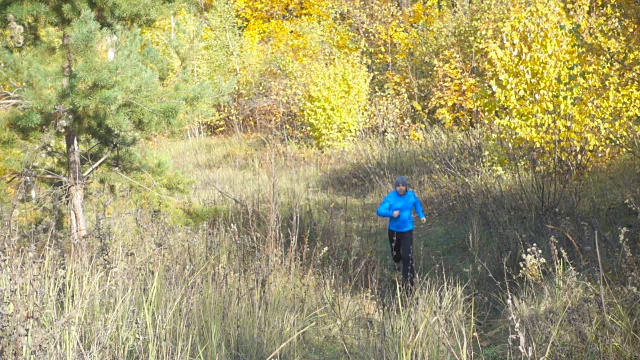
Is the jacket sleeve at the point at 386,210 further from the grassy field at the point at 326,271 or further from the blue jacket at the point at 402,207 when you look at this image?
the grassy field at the point at 326,271

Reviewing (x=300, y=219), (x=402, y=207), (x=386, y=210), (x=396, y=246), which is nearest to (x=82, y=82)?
(x=386, y=210)

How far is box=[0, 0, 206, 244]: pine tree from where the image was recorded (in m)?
6.59

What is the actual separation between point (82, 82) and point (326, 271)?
9.89ft

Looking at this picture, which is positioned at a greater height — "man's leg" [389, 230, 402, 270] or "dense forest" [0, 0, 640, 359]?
"dense forest" [0, 0, 640, 359]

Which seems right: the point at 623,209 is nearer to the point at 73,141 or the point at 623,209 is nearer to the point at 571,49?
the point at 571,49

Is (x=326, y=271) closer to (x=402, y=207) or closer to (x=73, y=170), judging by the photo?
(x=402, y=207)

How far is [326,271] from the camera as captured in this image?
5578mm

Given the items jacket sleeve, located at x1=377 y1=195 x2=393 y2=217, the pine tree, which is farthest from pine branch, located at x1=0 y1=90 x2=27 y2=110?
jacket sleeve, located at x1=377 y1=195 x2=393 y2=217

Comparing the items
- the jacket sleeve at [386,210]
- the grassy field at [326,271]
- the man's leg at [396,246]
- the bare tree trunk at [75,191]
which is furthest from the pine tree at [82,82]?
the man's leg at [396,246]

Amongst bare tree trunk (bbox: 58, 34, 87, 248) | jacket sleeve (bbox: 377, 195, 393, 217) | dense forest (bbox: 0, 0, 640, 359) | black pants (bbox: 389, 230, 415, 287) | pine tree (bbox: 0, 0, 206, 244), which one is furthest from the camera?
bare tree trunk (bbox: 58, 34, 87, 248)

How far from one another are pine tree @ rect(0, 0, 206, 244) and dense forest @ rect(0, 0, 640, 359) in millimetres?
24

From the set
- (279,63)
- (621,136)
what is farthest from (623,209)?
(279,63)

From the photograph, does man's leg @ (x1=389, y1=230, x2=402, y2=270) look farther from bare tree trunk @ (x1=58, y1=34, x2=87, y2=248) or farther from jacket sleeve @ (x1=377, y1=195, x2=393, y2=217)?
bare tree trunk @ (x1=58, y1=34, x2=87, y2=248)

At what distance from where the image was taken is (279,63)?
22.1 meters
